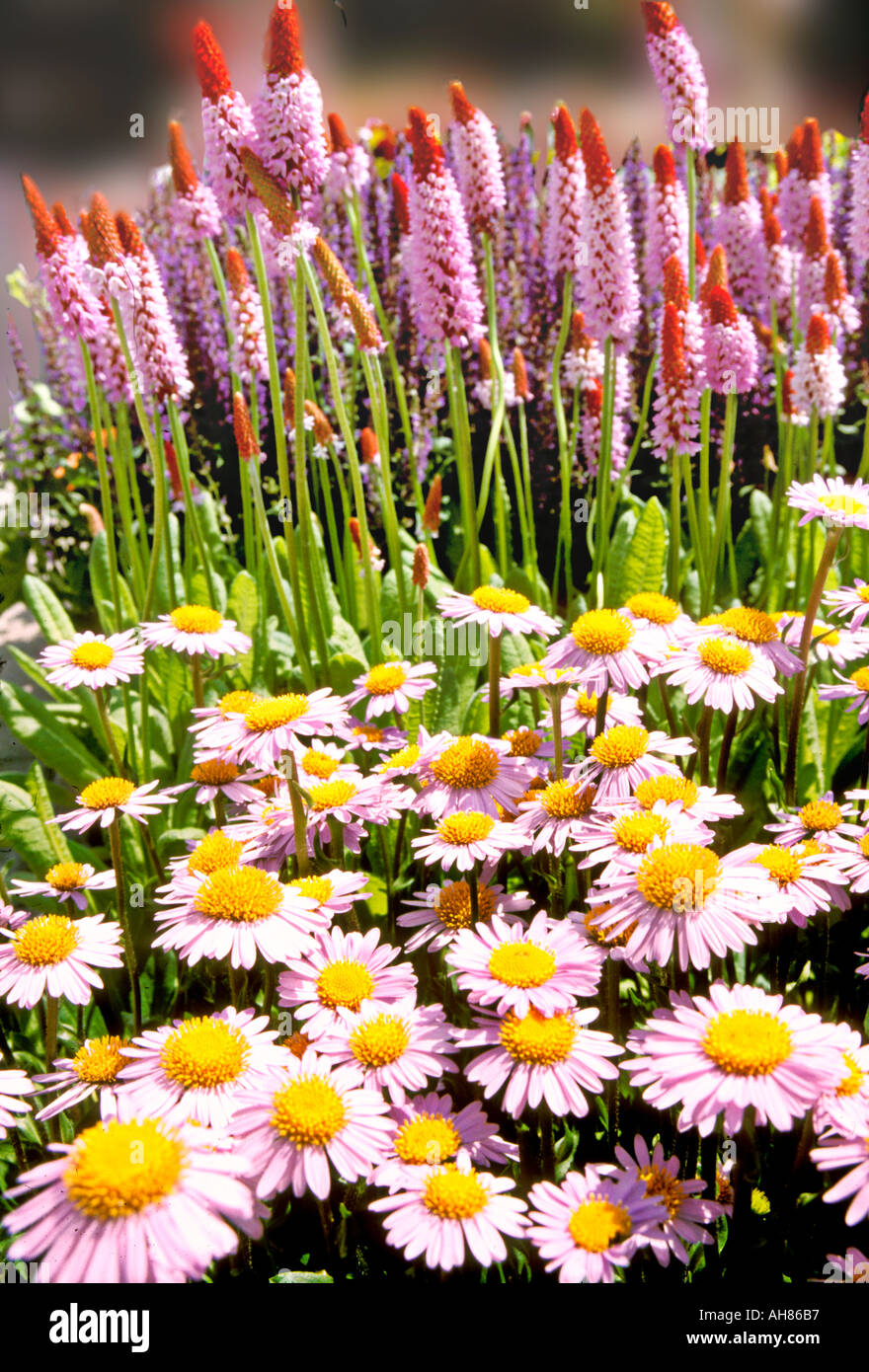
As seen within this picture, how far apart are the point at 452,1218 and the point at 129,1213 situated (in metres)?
0.28

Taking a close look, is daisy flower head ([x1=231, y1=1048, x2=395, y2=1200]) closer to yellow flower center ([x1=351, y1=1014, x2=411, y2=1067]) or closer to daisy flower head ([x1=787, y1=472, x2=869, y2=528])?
yellow flower center ([x1=351, y1=1014, x2=411, y2=1067])

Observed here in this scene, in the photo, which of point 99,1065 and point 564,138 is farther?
point 564,138

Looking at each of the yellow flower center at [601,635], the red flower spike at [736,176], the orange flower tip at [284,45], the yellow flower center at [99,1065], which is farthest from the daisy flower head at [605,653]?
the red flower spike at [736,176]

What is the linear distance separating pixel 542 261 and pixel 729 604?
5.12 ft

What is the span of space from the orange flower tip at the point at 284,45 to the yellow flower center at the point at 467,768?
3.84 feet

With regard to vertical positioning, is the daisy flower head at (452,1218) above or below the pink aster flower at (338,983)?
below

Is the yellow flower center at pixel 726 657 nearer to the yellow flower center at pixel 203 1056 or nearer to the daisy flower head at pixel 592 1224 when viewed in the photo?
the daisy flower head at pixel 592 1224

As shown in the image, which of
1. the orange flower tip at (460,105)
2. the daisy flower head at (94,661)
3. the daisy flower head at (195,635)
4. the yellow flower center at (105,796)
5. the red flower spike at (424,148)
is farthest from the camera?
the orange flower tip at (460,105)

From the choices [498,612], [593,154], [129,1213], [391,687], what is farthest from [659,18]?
[129,1213]

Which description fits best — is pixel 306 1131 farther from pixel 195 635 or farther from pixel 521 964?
pixel 195 635

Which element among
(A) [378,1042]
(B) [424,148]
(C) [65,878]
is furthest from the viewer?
(B) [424,148]

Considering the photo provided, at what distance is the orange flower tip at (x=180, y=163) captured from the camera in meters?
2.03

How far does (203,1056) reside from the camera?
0.96 meters

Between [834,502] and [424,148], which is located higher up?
[424,148]
